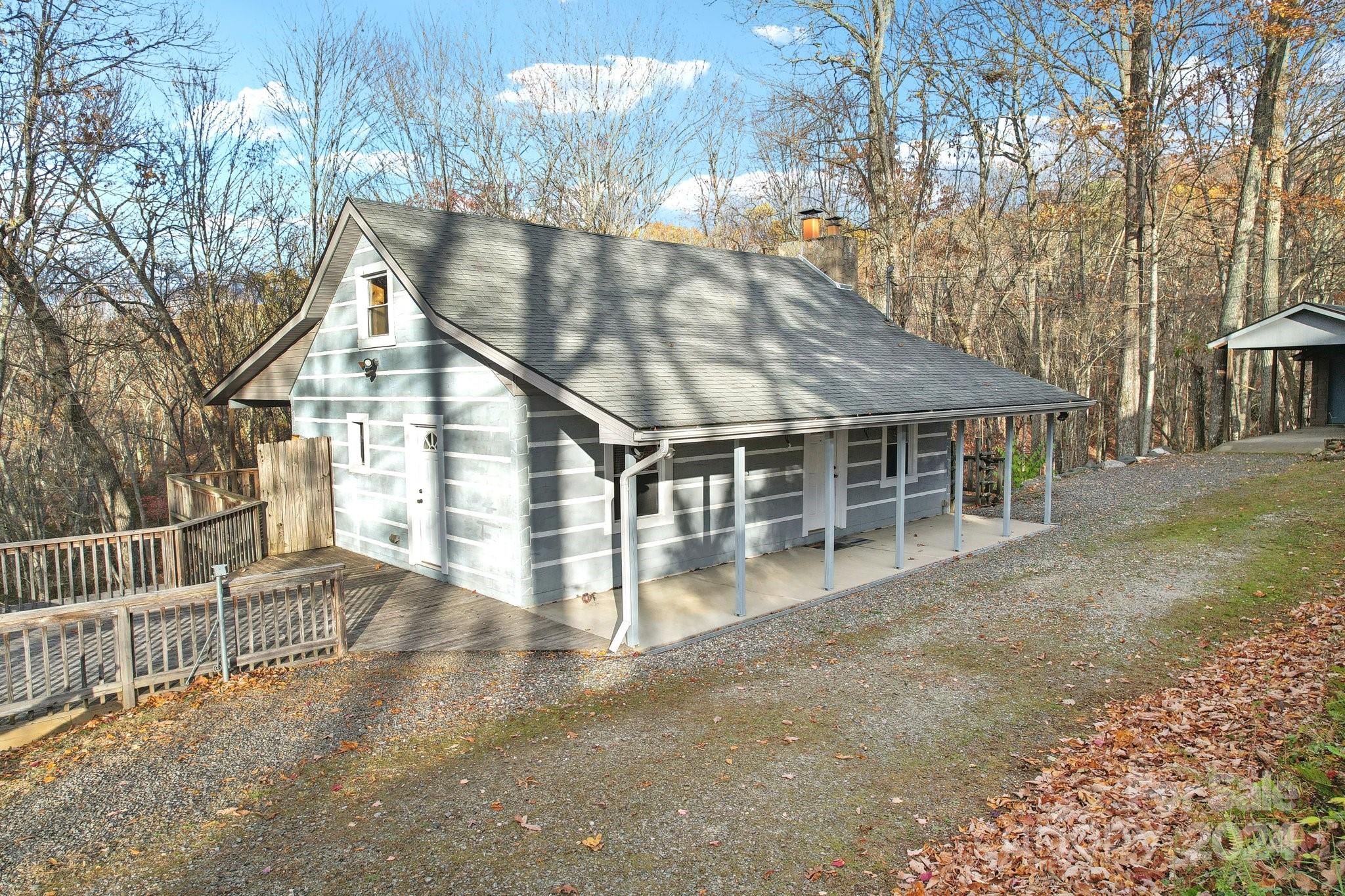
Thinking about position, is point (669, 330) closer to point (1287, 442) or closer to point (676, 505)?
point (676, 505)

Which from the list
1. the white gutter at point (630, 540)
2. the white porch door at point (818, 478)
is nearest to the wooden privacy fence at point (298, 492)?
the white gutter at point (630, 540)

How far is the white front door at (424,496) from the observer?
1020cm

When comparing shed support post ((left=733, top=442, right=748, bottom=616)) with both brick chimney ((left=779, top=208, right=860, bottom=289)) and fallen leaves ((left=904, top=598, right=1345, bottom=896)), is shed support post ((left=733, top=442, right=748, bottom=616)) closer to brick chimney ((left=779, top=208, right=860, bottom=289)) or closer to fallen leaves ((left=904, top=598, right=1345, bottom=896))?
fallen leaves ((left=904, top=598, right=1345, bottom=896))

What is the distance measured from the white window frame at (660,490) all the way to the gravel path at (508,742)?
2.33 meters

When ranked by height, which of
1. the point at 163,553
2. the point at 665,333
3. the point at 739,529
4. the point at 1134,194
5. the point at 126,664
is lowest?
the point at 126,664

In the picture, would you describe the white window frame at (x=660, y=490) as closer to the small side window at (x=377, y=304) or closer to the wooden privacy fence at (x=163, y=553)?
the small side window at (x=377, y=304)

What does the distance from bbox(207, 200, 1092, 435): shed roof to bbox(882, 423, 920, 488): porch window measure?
51.2 inches

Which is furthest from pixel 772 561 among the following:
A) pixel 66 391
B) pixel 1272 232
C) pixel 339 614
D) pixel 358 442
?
pixel 1272 232

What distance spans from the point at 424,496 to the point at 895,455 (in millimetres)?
8515

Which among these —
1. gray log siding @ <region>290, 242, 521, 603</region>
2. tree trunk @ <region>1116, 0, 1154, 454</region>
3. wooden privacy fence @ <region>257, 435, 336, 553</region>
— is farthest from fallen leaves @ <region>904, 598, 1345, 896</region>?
tree trunk @ <region>1116, 0, 1154, 454</region>

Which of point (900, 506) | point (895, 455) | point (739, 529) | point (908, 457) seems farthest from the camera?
point (895, 455)

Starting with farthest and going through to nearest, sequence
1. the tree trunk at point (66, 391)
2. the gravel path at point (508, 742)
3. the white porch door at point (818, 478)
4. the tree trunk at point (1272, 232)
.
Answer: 1. the tree trunk at point (1272, 232)
2. the tree trunk at point (66, 391)
3. the white porch door at point (818, 478)
4. the gravel path at point (508, 742)

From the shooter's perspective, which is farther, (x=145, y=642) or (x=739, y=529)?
(x=739, y=529)

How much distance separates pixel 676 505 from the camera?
1044 centimetres
